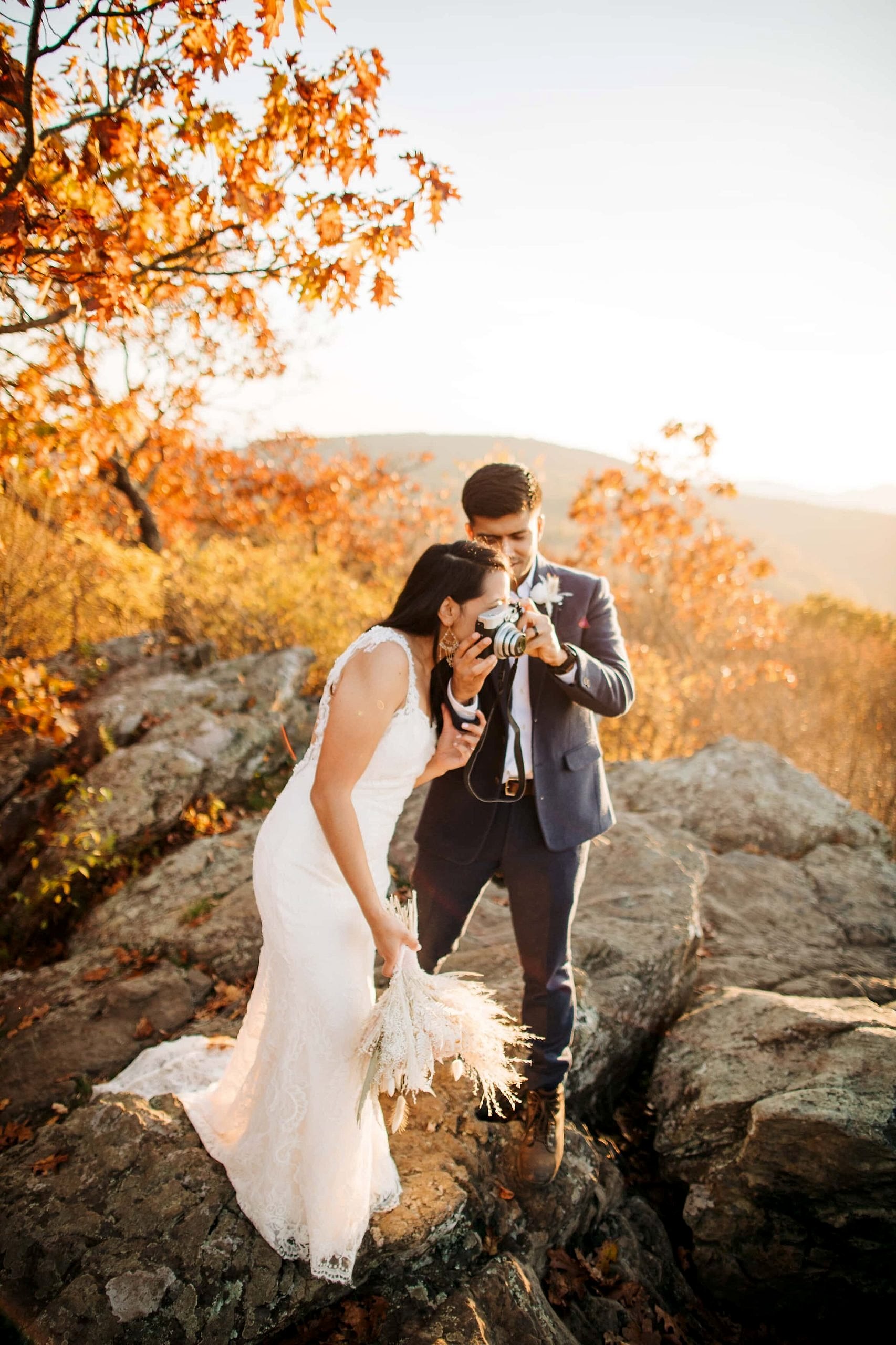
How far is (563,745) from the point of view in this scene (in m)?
2.69

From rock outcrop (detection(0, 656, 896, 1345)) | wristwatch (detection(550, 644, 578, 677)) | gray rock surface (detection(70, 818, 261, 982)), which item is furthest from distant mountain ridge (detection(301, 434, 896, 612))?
wristwatch (detection(550, 644, 578, 677))

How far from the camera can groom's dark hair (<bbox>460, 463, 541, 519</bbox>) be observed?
260 cm

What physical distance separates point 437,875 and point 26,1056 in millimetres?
2746

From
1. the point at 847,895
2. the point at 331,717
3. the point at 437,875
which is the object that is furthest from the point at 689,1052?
the point at 331,717

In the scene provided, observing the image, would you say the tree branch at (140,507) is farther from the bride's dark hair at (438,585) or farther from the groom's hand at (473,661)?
the groom's hand at (473,661)

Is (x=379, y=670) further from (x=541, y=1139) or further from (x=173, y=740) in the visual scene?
(x=173, y=740)

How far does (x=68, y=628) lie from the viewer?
8.44 meters

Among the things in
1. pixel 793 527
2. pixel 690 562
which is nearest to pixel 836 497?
pixel 793 527

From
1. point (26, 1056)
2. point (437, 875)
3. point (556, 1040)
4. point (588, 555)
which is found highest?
point (588, 555)

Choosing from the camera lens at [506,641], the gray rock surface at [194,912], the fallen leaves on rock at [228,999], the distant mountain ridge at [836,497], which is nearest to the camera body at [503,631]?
the camera lens at [506,641]

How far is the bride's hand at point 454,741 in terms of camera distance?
2422 millimetres

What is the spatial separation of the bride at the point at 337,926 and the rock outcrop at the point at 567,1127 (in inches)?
8.5

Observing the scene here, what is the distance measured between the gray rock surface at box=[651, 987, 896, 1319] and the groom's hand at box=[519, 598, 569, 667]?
7.00 feet

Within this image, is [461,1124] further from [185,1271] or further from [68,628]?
[68,628]
